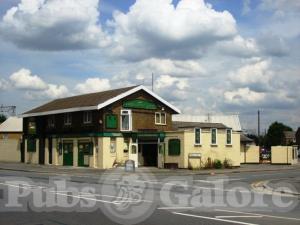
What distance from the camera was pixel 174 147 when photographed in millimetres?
42969

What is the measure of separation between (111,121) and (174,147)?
17.4ft

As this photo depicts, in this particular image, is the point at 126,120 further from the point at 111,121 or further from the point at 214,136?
the point at 214,136

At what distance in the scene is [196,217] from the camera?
519 inches

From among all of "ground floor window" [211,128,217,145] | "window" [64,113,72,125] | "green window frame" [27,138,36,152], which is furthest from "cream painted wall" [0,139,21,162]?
"ground floor window" [211,128,217,145]

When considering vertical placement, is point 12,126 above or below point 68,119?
below

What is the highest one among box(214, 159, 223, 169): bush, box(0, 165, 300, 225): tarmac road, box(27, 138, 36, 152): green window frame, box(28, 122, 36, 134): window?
box(28, 122, 36, 134): window

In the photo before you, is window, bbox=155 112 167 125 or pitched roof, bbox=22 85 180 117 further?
window, bbox=155 112 167 125

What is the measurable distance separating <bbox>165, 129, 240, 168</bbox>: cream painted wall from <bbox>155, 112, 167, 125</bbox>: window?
3266mm

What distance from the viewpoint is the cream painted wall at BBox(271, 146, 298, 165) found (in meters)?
54.7

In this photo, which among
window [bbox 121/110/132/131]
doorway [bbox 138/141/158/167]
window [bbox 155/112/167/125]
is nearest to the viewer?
window [bbox 121/110/132/131]

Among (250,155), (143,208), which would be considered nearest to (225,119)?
(250,155)

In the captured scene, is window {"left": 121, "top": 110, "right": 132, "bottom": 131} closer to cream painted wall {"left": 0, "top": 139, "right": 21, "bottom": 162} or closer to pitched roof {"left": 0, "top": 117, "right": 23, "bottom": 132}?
cream painted wall {"left": 0, "top": 139, "right": 21, "bottom": 162}

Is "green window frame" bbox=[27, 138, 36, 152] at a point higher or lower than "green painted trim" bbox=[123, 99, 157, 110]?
lower

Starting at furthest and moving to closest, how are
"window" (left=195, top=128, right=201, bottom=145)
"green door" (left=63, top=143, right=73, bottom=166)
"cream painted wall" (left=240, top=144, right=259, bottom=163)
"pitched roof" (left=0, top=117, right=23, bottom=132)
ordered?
1. "pitched roof" (left=0, top=117, right=23, bottom=132)
2. "cream painted wall" (left=240, top=144, right=259, bottom=163)
3. "green door" (left=63, top=143, right=73, bottom=166)
4. "window" (left=195, top=128, right=201, bottom=145)
